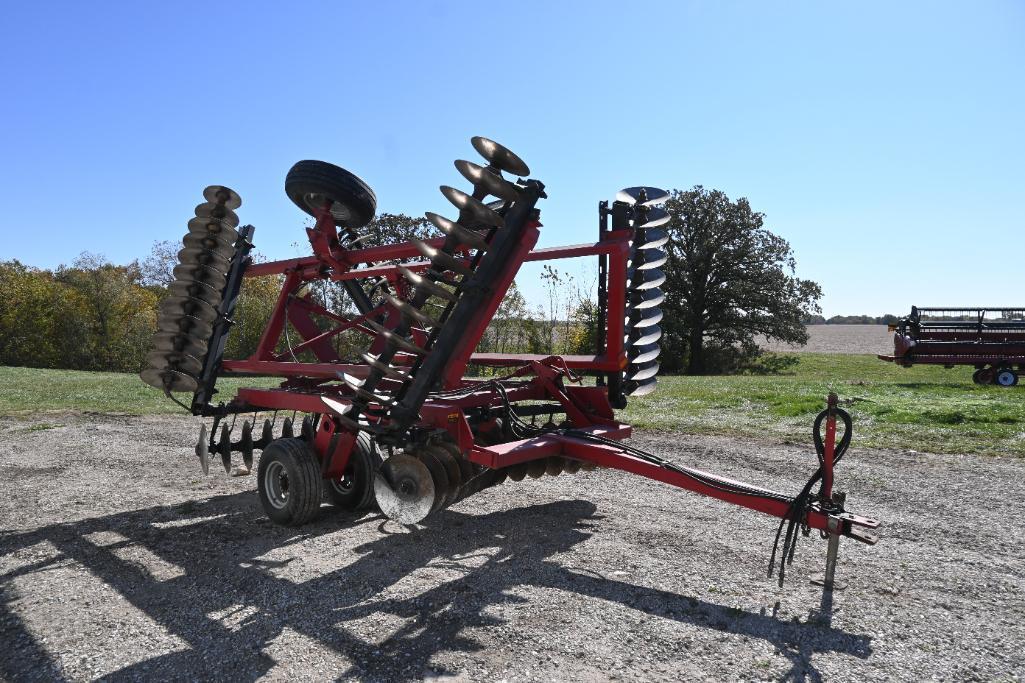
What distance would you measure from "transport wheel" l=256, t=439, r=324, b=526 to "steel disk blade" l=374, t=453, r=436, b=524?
95 centimetres

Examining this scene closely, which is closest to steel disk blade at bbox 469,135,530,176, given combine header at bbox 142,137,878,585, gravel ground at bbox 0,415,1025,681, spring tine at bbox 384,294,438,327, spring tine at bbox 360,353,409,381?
combine header at bbox 142,137,878,585

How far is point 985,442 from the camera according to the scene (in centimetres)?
882

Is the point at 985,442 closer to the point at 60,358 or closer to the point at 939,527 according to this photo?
the point at 939,527

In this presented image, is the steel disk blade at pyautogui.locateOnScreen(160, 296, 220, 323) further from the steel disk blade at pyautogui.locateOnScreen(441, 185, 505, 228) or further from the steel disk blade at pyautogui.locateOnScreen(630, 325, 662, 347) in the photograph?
the steel disk blade at pyautogui.locateOnScreen(630, 325, 662, 347)

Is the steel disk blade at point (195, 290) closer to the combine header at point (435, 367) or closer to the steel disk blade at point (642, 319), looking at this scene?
the combine header at point (435, 367)

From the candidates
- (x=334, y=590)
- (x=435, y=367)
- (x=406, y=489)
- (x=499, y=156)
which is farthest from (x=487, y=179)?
(x=334, y=590)

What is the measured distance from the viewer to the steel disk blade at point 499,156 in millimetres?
4129

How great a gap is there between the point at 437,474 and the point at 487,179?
6.22 ft

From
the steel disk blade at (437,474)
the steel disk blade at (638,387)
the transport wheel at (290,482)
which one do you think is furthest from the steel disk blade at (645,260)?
the transport wheel at (290,482)

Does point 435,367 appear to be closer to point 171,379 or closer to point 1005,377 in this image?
point 171,379

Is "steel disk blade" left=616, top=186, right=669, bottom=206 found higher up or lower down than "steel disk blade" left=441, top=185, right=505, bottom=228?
higher up

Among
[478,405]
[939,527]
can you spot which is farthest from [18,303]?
[939,527]

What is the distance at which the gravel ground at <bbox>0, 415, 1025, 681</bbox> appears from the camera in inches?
130

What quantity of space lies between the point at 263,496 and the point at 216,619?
1919 mm
